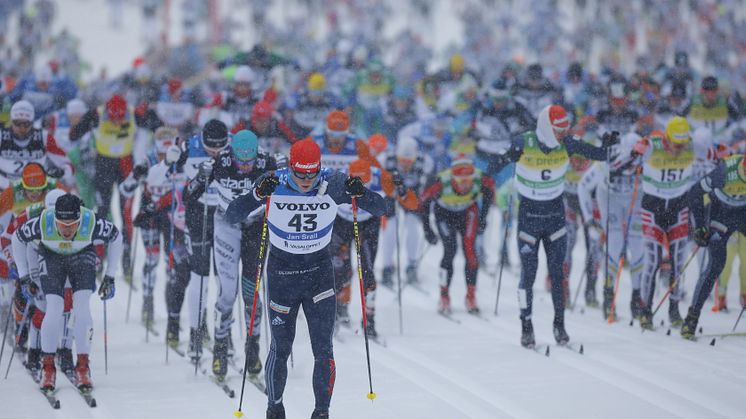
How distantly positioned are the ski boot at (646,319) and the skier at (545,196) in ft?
3.81

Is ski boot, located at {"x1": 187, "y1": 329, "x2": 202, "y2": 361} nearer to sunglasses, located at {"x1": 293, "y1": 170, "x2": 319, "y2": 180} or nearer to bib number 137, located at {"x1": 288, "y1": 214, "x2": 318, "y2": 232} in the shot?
bib number 137, located at {"x1": 288, "y1": 214, "x2": 318, "y2": 232}

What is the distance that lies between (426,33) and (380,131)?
20849 millimetres

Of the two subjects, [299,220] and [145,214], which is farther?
[145,214]

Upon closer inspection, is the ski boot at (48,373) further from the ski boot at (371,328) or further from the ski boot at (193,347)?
the ski boot at (371,328)

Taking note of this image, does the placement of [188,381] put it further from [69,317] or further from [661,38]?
[661,38]

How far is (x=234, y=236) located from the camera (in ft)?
26.9

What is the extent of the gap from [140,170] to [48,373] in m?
2.45

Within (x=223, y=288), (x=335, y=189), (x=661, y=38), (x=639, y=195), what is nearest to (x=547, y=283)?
(x=639, y=195)

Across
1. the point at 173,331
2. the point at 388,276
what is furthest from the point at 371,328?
the point at 388,276

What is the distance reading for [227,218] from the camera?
6668 millimetres

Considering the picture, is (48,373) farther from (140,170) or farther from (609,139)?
(609,139)

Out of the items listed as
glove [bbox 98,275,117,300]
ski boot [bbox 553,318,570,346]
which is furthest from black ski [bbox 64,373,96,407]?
ski boot [bbox 553,318,570,346]

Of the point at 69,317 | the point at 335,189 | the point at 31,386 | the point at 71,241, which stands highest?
the point at 335,189

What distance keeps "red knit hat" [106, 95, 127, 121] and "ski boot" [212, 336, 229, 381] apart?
538 centimetres
